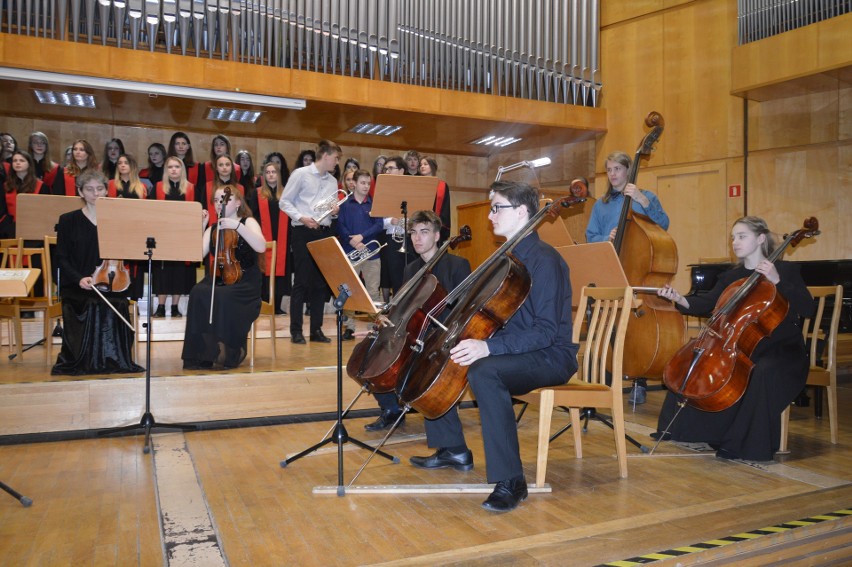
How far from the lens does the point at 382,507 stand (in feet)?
A: 8.50

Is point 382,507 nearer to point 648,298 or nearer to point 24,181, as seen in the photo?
point 648,298

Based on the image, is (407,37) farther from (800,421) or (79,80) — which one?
(800,421)

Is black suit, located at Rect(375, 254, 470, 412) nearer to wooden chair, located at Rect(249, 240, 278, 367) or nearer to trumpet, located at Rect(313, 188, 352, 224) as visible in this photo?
wooden chair, located at Rect(249, 240, 278, 367)

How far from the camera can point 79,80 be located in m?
5.63

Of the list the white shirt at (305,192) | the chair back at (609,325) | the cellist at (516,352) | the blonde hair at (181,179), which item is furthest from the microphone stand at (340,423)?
the blonde hair at (181,179)

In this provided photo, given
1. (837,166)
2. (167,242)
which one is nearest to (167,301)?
(167,242)

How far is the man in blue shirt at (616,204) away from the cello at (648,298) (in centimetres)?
6

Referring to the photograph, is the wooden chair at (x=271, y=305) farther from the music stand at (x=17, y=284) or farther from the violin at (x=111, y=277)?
the music stand at (x=17, y=284)

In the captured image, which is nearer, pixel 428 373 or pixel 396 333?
pixel 428 373

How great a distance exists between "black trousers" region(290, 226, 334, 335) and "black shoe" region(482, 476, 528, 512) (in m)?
2.82

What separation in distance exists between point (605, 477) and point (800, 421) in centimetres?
181

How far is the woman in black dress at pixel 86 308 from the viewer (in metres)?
4.02

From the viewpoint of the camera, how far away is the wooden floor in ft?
7.14

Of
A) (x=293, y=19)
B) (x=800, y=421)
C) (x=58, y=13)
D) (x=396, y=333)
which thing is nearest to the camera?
(x=396, y=333)
